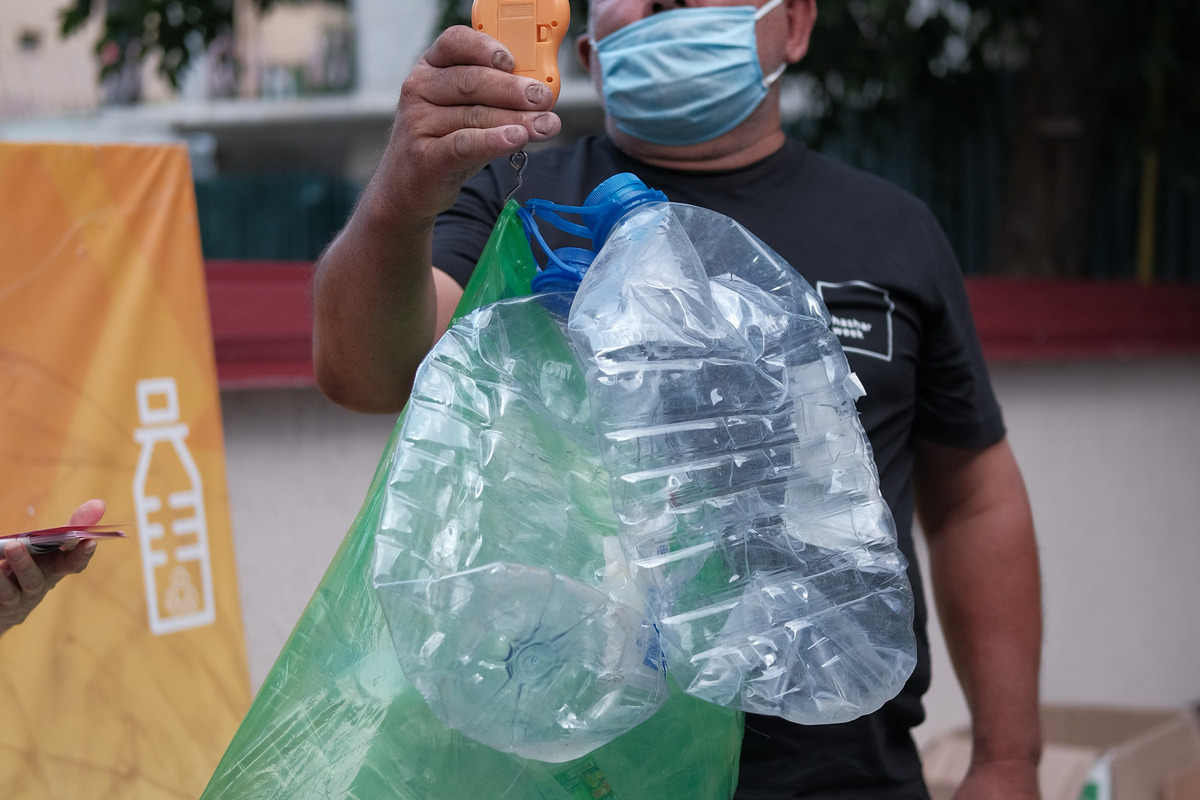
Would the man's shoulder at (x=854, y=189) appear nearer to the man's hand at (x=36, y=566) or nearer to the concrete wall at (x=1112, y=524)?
the man's hand at (x=36, y=566)

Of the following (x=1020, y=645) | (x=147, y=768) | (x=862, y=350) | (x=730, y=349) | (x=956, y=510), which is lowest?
(x=147, y=768)

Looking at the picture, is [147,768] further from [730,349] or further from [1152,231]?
[1152,231]

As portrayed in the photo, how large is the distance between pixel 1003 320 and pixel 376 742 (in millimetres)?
3322

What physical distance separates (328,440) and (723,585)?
67.9 inches

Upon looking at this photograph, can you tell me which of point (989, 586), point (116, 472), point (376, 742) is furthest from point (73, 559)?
point (989, 586)

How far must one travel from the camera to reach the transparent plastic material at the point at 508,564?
3.08 feet

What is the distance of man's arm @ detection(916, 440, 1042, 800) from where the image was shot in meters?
1.73

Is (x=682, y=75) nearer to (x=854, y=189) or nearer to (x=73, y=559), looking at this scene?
(x=854, y=189)

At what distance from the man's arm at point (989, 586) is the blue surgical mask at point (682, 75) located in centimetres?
63


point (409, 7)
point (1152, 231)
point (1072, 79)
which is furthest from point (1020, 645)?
point (409, 7)

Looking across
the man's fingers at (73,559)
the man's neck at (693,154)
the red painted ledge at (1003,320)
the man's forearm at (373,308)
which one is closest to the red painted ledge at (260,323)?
the red painted ledge at (1003,320)

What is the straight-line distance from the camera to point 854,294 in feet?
Answer: 4.92

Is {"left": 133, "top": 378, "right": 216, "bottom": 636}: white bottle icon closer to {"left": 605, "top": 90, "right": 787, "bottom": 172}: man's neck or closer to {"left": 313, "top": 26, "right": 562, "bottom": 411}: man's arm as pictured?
{"left": 313, "top": 26, "right": 562, "bottom": 411}: man's arm

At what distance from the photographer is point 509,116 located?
3.21 ft
